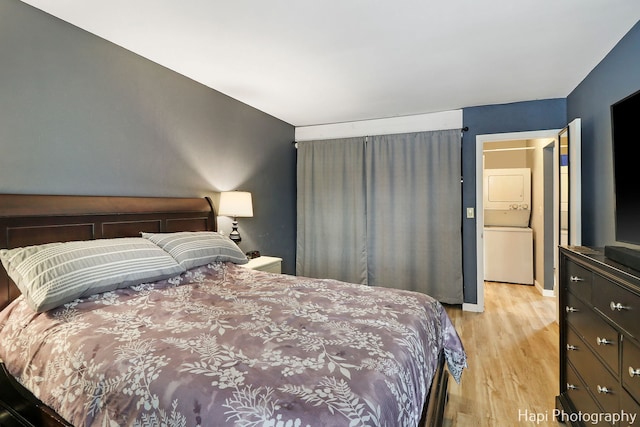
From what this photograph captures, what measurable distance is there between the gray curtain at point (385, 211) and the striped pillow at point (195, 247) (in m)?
2.05

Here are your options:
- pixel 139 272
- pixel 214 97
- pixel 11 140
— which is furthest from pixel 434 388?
pixel 214 97

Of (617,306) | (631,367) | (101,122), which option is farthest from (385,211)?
(101,122)

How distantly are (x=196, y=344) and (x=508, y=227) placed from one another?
212 inches

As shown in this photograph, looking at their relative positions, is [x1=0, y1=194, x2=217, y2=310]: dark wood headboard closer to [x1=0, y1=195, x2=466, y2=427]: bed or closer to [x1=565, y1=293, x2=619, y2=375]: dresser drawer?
[x1=0, y1=195, x2=466, y2=427]: bed

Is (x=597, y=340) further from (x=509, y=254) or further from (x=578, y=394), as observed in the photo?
(x=509, y=254)

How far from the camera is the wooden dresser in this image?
1208 millimetres

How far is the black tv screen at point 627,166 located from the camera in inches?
59.6

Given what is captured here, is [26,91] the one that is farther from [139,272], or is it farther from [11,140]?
[139,272]

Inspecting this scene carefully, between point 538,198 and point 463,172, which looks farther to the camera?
point 538,198

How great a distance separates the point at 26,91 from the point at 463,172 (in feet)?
13.1

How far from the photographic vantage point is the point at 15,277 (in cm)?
156

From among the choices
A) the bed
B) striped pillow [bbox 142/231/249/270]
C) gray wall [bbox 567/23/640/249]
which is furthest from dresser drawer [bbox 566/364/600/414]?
striped pillow [bbox 142/231/249/270]

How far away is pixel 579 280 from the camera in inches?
66.2

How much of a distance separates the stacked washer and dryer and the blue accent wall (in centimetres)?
160
